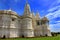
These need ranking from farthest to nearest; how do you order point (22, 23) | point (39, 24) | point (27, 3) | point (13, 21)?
point (39, 24) → point (27, 3) → point (22, 23) → point (13, 21)

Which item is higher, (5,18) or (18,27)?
(5,18)

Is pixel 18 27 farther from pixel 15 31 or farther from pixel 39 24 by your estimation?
pixel 39 24

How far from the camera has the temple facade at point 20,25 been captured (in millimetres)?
31828

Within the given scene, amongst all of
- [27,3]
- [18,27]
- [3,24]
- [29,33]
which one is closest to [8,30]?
[3,24]

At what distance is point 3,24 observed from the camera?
31.6 m

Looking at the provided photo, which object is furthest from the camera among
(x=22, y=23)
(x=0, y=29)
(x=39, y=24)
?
(x=39, y=24)

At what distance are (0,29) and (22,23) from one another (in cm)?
801

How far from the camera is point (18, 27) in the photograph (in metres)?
35.5

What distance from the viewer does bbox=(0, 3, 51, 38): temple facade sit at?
104 feet

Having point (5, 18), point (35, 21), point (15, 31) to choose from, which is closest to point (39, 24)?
point (35, 21)

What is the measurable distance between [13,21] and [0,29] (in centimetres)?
467

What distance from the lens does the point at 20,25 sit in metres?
36.2

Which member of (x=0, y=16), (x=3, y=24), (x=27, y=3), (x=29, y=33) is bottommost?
(x=29, y=33)

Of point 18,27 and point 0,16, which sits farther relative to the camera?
point 18,27
